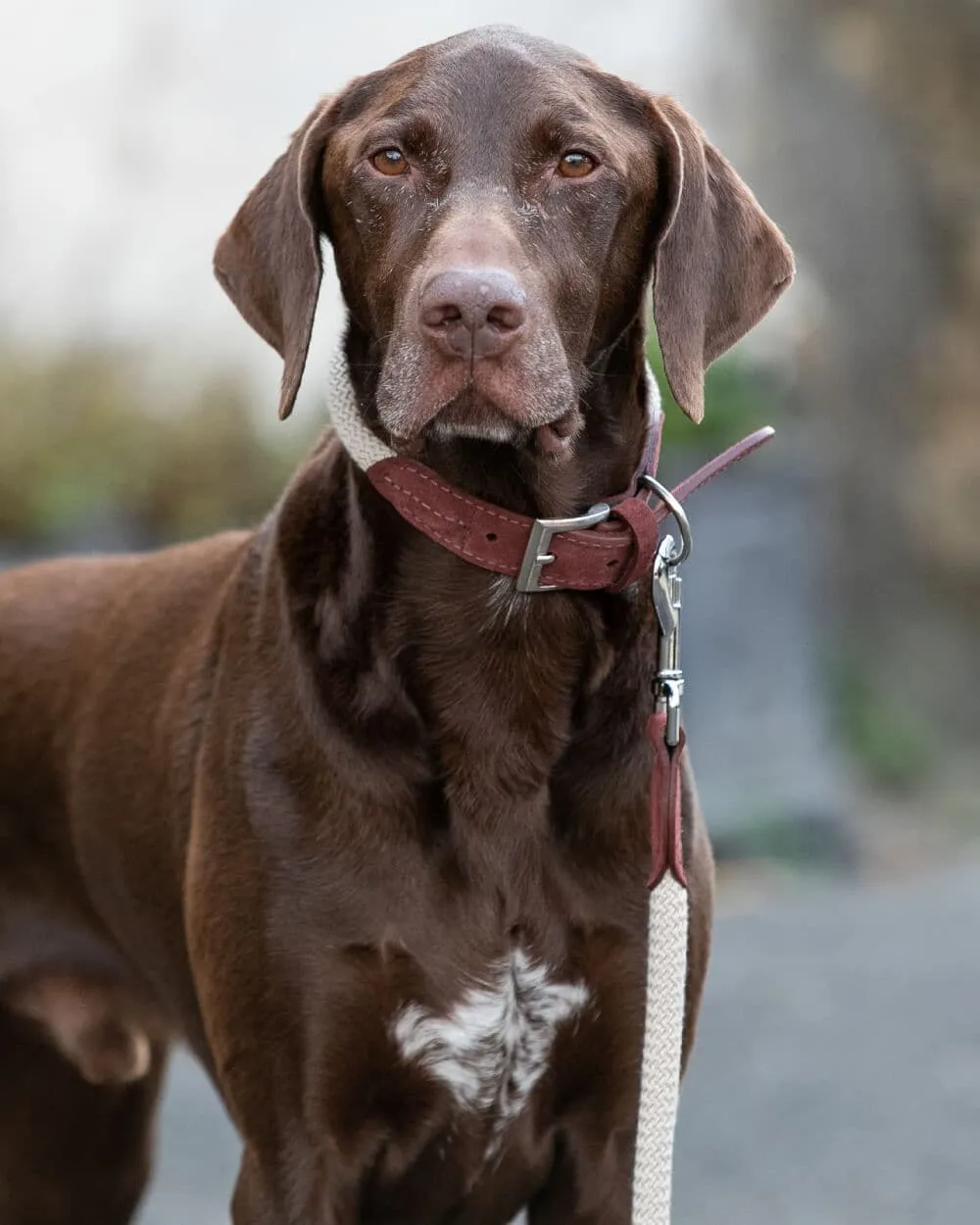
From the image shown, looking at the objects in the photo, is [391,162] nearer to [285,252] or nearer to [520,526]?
[285,252]

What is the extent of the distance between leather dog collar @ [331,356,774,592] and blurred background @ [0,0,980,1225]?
2762mm

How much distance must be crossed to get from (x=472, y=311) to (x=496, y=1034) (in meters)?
1.09

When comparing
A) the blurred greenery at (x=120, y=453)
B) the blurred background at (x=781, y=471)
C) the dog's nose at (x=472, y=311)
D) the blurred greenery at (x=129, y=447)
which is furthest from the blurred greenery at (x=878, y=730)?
the dog's nose at (x=472, y=311)

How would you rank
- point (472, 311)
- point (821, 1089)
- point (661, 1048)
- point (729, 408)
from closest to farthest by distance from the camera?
point (472, 311)
point (661, 1048)
point (821, 1089)
point (729, 408)

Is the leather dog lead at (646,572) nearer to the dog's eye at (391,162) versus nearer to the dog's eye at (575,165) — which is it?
the dog's eye at (391,162)

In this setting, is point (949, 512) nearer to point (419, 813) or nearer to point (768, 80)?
point (768, 80)

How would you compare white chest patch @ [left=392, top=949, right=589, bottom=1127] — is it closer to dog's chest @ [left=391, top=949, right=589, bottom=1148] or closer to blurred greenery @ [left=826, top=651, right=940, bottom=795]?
dog's chest @ [left=391, top=949, right=589, bottom=1148]

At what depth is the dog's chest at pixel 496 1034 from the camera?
3.10 m

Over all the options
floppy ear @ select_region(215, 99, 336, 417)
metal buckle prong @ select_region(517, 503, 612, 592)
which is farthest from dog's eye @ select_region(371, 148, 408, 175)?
metal buckle prong @ select_region(517, 503, 612, 592)

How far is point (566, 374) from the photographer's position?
300cm

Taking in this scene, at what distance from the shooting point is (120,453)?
10.4 m

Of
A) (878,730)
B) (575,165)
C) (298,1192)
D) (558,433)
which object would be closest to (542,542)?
(558,433)

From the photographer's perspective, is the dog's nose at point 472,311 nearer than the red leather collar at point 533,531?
Yes

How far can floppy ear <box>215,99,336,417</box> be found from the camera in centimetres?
324
